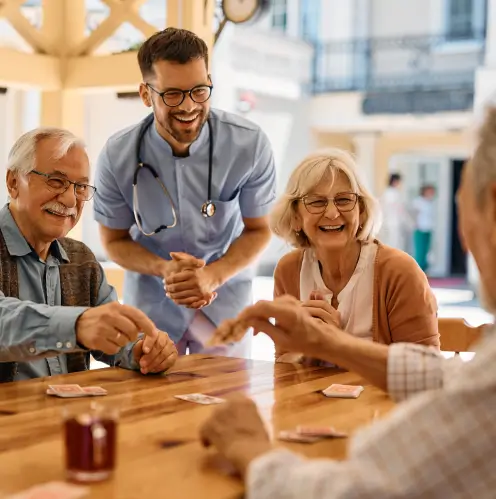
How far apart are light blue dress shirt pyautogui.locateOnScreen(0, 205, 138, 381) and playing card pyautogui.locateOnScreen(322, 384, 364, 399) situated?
0.56 metres

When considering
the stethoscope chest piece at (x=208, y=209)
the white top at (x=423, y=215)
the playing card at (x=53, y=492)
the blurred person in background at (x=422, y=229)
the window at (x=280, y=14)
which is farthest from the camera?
the window at (x=280, y=14)

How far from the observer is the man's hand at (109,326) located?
A: 6.52ft

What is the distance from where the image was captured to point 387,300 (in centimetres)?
270

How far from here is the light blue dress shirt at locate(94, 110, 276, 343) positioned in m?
3.23

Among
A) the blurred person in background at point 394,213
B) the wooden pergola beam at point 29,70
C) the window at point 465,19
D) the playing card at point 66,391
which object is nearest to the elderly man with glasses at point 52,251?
the playing card at point 66,391

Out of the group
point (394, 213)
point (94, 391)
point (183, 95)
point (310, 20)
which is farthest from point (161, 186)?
point (310, 20)

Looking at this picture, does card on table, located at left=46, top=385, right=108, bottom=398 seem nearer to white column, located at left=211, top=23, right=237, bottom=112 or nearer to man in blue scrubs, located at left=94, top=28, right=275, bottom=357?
man in blue scrubs, located at left=94, top=28, right=275, bottom=357

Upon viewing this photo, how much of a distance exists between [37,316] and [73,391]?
0.20 m

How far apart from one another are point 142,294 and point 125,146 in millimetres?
547

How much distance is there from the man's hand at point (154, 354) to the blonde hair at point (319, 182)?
2.29 ft

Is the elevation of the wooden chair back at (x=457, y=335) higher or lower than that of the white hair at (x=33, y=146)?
lower

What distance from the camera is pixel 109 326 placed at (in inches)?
78.3

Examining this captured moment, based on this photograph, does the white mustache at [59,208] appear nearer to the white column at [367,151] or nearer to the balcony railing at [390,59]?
the balcony railing at [390,59]

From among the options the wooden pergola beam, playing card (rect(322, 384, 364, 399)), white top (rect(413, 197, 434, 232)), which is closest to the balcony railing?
white top (rect(413, 197, 434, 232))
